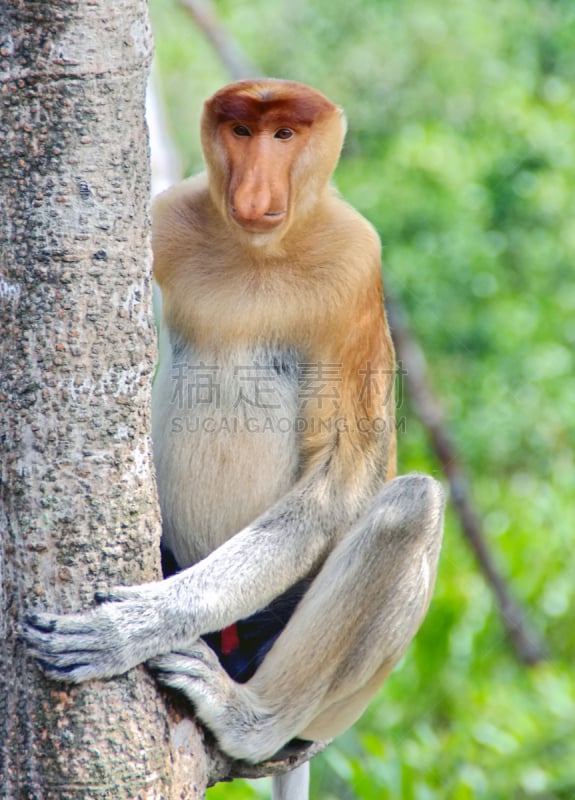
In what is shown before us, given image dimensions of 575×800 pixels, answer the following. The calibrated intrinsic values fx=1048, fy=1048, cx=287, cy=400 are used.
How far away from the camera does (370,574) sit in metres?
2.31

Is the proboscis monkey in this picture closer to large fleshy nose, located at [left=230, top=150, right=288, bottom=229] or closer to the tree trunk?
large fleshy nose, located at [left=230, top=150, right=288, bottom=229]

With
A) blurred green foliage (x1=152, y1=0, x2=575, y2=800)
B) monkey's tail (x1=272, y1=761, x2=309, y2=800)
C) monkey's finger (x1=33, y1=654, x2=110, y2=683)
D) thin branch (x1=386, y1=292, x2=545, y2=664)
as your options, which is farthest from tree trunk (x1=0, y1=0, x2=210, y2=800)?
blurred green foliage (x1=152, y1=0, x2=575, y2=800)

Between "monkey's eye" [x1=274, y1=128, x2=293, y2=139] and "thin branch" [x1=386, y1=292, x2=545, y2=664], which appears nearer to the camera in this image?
"monkey's eye" [x1=274, y1=128, x2=293, y2=139]

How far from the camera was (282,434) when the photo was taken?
2.47 m

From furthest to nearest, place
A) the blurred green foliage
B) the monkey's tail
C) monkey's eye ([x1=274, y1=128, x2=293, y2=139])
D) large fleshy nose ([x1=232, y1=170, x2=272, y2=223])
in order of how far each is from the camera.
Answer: the blurred green foliage
the monkey's tail
monkey's eye ([x1=274, y1=128, x2=293, y2=139])
large fleshy nose ([x1=232, y1=170, x2=272, y2=223])

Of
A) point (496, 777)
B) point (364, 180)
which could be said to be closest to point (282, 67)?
point (364, 180)

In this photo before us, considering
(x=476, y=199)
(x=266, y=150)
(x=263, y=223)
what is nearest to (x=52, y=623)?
(x=263, y=223)

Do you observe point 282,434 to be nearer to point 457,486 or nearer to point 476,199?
point 457,486

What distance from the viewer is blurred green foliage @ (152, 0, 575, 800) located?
7.10m

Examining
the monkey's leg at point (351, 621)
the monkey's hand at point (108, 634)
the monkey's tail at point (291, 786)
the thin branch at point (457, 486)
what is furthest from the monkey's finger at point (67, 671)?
the thin branch at point (457, 486)

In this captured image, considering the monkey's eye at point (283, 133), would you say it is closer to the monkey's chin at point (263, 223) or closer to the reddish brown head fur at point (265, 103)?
the reddish brown head fur at point (265, 103)

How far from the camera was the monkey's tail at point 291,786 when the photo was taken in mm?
2500

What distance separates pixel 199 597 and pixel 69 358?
696 mm

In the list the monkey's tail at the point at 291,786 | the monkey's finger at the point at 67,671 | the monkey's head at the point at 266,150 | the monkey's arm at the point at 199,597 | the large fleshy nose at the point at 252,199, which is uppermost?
the monkey's head at the point at 266,150
